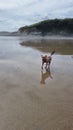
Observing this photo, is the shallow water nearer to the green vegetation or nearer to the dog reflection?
the dog reflection

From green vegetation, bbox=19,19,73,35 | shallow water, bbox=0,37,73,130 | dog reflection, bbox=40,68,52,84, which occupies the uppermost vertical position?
shallow water, bbox=0,37,73,130

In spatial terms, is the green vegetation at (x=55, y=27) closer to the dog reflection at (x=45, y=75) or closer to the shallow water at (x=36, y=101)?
the dog reflection at (x=45, y=75)

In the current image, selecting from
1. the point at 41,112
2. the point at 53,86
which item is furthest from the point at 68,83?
the point at 41,112

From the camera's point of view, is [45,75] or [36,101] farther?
[45,75]

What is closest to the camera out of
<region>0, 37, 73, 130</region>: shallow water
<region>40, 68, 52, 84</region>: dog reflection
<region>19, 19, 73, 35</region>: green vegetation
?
<region>0, 37, 73, 130</region>: shallow water

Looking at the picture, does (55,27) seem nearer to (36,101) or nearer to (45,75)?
(45,75)

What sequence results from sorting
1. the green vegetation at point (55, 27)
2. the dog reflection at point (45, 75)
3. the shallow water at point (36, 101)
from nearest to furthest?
the shallow water at point (36, 101), the dog reflection at point (45, 75), the green vegetation at point (55, 27)

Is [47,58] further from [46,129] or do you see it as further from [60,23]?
[60,23]

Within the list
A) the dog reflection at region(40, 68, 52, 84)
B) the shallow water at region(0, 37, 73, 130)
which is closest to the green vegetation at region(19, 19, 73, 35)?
the dog reflection at region(40, 68, 52, 84)

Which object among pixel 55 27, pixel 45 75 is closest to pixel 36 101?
pixel 45 75

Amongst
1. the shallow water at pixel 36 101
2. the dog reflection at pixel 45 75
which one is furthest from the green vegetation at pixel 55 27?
the shallow water at pixel 36 101

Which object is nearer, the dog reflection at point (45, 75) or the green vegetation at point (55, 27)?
the dog reflection at point (45, 75)

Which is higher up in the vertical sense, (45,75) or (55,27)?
(45,75)

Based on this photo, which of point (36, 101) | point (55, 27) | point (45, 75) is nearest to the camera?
point (36, 101)
